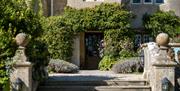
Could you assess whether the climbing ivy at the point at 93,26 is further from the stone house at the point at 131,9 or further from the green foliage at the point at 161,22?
the green foliage at the point at 161,22

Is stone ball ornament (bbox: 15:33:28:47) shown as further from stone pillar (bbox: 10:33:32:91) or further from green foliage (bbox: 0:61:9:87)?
green foliage (bbox: 0:61:9:87)

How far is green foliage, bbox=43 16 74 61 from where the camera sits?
98.9ft

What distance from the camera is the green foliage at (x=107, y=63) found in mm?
29625

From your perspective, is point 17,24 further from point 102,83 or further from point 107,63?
point 107,63

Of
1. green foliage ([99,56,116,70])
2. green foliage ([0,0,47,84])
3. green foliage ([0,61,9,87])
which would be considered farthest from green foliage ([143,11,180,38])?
green foliage ([0,61,9,87])

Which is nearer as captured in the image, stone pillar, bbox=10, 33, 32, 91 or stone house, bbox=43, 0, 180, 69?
stone pillar, bbox=10, 33, 32, 91

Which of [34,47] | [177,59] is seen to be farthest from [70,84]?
[177,59]

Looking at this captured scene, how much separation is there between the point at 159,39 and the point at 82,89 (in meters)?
3.10

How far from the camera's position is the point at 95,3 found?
31.6 m

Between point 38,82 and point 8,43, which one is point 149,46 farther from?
point 8,43

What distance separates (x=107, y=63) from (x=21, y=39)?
45.1 ft

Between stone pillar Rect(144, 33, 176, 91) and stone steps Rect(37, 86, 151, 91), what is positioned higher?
stone pillar Rect(144, 33, 176, 91)

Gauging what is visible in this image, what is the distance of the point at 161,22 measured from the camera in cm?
3219

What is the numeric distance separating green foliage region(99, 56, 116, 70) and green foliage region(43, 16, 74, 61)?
6.29ft
